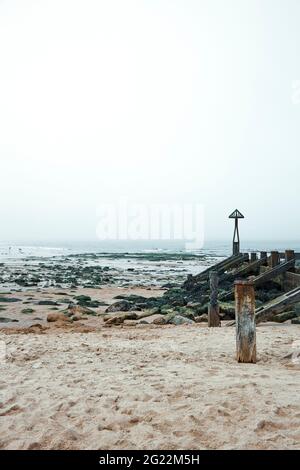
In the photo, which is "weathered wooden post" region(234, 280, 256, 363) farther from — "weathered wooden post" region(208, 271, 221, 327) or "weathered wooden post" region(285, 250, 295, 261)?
"weathered wooden post" region(285, 250, 295, 261)

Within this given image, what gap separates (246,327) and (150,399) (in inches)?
82.7

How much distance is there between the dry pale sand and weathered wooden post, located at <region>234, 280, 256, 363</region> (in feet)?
0.61

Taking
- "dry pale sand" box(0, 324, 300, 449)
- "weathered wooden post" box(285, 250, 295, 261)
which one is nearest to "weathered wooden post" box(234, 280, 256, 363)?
"dry pale sand" box(0, 324, 300, 449)

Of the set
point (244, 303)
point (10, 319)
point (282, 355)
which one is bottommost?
point (10, 319)

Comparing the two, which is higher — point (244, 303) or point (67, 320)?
point (244, 303)

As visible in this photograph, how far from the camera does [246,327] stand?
216 inches

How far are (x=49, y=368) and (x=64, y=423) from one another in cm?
204

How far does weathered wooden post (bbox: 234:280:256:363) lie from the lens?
5.50m

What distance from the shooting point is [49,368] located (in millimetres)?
5516

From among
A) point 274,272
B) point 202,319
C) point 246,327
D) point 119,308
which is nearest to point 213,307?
point 202,319

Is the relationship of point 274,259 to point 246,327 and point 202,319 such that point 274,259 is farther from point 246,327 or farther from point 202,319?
point 246,327

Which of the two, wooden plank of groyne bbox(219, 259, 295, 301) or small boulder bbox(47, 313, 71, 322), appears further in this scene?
small boulder bbox(47, 313, 71, 322)
